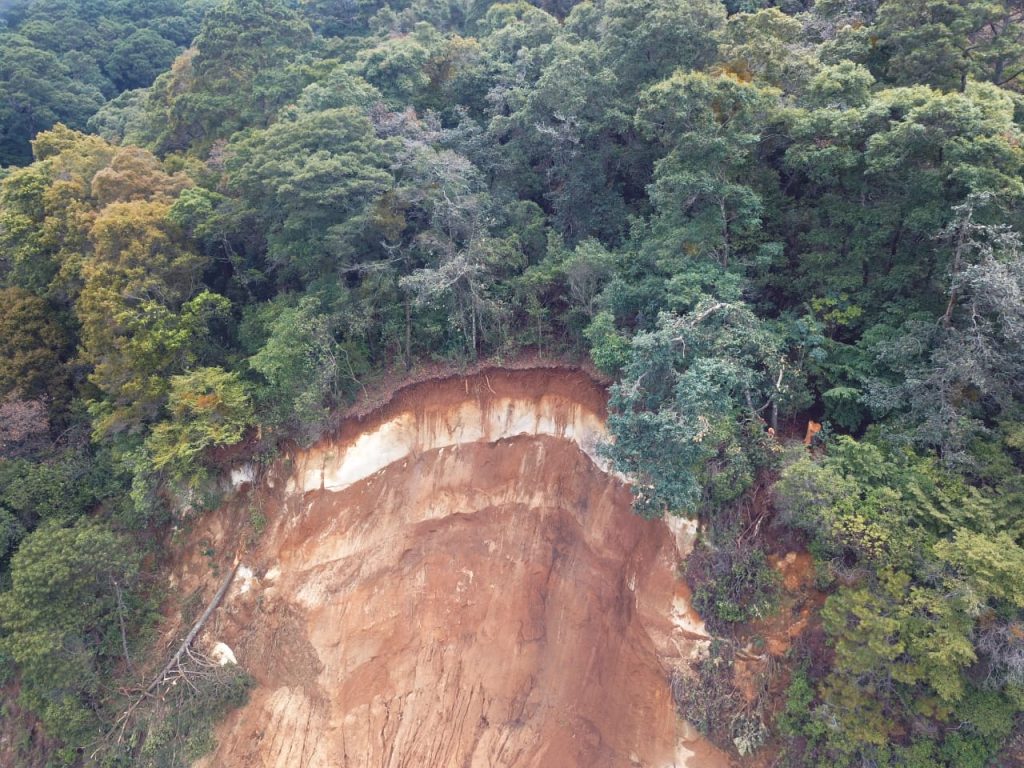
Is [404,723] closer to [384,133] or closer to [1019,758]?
[1019,758]

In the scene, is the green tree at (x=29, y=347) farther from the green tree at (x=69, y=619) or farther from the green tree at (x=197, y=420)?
the green tree at (x=197, y=420)

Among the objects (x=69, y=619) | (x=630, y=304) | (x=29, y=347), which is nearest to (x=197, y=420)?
(x=69, y=619)

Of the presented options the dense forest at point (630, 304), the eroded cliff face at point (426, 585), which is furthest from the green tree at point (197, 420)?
the eroded cliff face at point (426, 585)

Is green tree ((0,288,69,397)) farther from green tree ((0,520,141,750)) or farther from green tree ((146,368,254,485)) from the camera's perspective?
green tree ((146,368,254,485))

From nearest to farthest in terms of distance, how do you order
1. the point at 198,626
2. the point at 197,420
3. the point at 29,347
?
the point at 197,420
the point at 198,626
the point at 29,347

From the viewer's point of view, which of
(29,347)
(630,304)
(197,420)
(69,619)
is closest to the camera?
(630,304)

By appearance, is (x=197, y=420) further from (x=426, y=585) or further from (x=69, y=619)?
(x=426, y=585)
